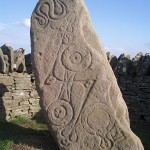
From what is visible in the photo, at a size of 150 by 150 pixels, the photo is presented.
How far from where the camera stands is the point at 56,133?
548 centimetres

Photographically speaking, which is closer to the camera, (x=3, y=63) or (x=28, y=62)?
(x=3, y=63)

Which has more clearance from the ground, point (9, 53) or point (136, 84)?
point (9, 53)

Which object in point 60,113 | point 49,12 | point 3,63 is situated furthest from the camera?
point 3,63

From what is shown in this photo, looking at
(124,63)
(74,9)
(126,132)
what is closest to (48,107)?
(126,132)

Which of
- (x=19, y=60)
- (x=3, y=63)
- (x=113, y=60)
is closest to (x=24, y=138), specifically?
(x=3, y=63)

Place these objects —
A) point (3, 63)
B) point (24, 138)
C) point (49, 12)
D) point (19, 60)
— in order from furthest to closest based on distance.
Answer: point (19, 60), point (3, 63), point (24, 138), point (49, 12)

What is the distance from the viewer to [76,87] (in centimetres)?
552

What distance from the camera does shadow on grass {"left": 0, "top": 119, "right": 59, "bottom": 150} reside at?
18.8ft

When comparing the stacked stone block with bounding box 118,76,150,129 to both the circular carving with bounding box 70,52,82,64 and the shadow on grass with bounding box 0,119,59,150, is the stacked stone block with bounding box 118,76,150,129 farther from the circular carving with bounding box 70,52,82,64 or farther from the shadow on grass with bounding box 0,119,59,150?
the circular carving with bounding box 70,52,82,64


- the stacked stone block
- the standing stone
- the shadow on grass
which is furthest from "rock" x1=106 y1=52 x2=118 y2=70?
the standing stone

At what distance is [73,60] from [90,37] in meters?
0.46

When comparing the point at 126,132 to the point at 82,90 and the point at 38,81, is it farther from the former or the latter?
the point at 38,81

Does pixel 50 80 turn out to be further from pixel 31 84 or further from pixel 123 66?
pixel 123 66

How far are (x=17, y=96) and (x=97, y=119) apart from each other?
10.4 feet
